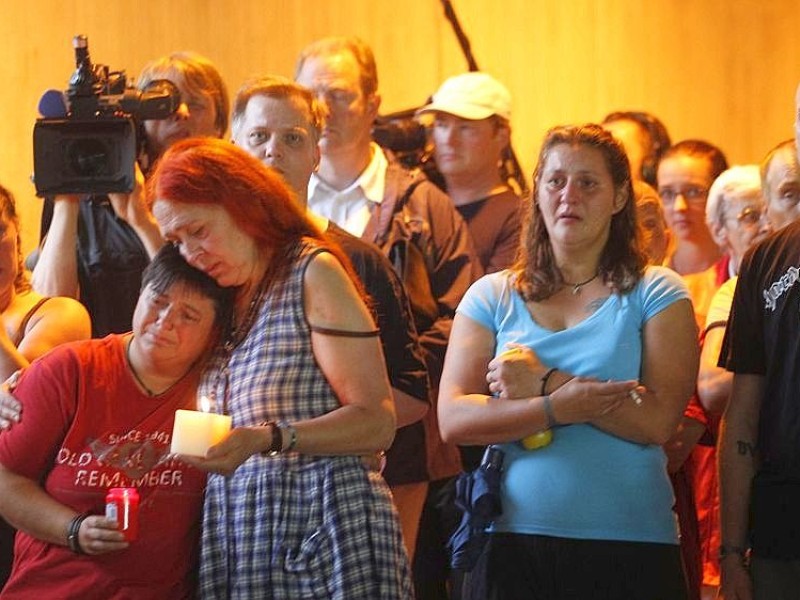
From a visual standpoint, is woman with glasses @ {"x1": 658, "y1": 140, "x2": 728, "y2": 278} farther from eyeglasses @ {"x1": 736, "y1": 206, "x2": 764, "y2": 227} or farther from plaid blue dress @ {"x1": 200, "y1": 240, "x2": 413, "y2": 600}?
plaid blue dress @ {"x1": 200, "y1": 240, "x2": 413, "y2": 600}

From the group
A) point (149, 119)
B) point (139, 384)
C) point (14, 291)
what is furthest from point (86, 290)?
point (139, 384)

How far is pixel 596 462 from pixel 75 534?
36.4 inches

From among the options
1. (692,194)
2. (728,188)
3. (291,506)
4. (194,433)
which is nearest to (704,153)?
(692,194)

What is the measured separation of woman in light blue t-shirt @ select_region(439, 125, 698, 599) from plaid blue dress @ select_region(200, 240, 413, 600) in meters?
0.27

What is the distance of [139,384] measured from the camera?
8.62 feet

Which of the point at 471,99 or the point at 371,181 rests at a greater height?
the point at 471,99

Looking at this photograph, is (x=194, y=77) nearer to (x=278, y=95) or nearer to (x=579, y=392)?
(x=278, y=95)

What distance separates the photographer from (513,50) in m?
5.32

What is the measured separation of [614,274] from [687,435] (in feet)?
1.58

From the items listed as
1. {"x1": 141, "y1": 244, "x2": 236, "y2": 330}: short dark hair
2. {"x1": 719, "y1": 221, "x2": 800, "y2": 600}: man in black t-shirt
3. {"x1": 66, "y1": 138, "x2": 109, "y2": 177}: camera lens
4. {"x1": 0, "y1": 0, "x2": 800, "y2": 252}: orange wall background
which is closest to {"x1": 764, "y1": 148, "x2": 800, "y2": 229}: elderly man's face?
{"x1": 719, "y1": 221, "x2": 800, "y2": 600}: man in black t-shirt

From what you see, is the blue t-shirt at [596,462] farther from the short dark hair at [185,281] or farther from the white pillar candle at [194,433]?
the white pillar candle at [194,433]

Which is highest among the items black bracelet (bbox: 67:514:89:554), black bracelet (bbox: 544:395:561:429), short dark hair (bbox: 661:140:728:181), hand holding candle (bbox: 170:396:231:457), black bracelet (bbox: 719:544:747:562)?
short dark hair (bbox: 661:140:728:181)

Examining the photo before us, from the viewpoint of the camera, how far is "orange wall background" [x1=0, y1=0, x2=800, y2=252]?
4.80 meters

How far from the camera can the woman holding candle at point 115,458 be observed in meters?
2.56
